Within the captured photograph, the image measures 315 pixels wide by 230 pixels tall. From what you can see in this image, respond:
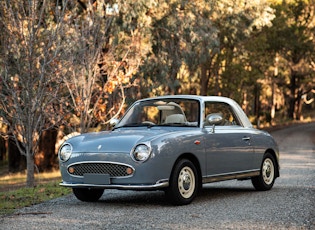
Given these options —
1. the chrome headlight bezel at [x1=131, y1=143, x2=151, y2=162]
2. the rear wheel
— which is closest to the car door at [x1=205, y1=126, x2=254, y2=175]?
the chrome headlight bezel at [x1=131, y1=143, x2=151, y2=162]

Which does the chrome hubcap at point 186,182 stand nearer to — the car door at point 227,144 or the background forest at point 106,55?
the car door at point 227,144

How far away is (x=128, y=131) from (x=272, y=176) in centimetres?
317

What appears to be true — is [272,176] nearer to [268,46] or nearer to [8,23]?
[8,23]

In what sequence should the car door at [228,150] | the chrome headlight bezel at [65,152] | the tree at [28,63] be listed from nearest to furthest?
the chrome headlight bezel at [65,152] → the car door at [228,150] → the tree at [28,63]

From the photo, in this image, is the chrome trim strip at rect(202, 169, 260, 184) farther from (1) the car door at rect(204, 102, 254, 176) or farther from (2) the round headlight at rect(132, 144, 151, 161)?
(2) the round headlight at rect(132, 144, 151, 161)

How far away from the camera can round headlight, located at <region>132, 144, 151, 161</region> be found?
8.97 metres

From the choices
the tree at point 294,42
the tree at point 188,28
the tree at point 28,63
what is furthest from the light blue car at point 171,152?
the tree at point 294,42

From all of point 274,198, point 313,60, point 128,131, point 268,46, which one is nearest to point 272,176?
point 274,198

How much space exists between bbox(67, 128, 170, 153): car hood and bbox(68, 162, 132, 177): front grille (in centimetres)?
20

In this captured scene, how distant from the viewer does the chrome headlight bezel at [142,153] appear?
8.96m

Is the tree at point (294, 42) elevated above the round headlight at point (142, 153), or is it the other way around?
the tree at point (294, 42)

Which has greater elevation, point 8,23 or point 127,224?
point 8,23

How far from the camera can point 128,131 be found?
988cm

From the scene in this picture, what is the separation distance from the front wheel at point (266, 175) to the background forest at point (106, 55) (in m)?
4.74
